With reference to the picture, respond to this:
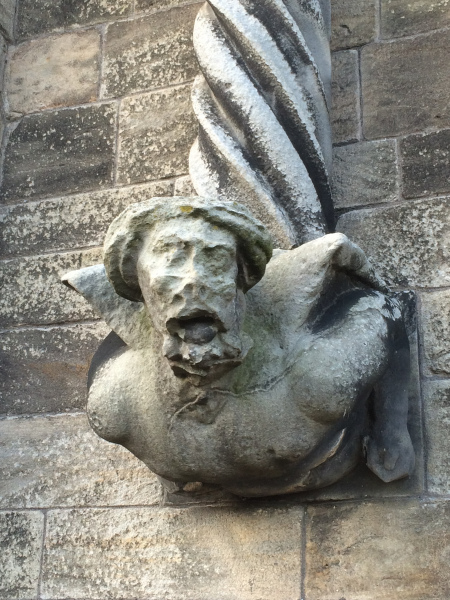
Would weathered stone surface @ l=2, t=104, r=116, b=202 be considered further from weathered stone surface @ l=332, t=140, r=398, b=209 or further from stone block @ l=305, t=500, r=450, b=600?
stone block @ l=305, t=500, r=450, b=600

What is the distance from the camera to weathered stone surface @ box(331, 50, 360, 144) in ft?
8.17

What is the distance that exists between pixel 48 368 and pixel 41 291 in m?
0.23

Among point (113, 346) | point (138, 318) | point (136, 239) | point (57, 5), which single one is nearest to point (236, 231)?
point (136, 239)

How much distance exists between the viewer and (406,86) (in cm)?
248

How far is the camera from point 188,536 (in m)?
2.13

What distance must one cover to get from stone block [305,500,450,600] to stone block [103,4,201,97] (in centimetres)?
137

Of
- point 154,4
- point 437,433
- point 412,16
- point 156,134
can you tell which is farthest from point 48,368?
point 412,16

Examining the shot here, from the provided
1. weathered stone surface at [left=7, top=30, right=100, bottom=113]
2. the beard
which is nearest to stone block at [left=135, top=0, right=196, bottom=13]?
weathered stone surface at [left=7, top=30, right=100, bottom=113]

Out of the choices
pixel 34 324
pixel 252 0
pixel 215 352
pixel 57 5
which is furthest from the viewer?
pixel 57 5

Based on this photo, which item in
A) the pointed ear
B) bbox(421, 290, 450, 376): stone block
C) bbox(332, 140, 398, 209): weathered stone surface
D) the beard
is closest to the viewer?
the beard

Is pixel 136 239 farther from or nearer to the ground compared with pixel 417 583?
farther from the ground

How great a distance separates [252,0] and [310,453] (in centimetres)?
112

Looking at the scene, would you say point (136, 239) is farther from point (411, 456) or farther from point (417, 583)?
point (417, 583)

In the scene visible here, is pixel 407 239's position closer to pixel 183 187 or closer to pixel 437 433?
pixel 437 433
